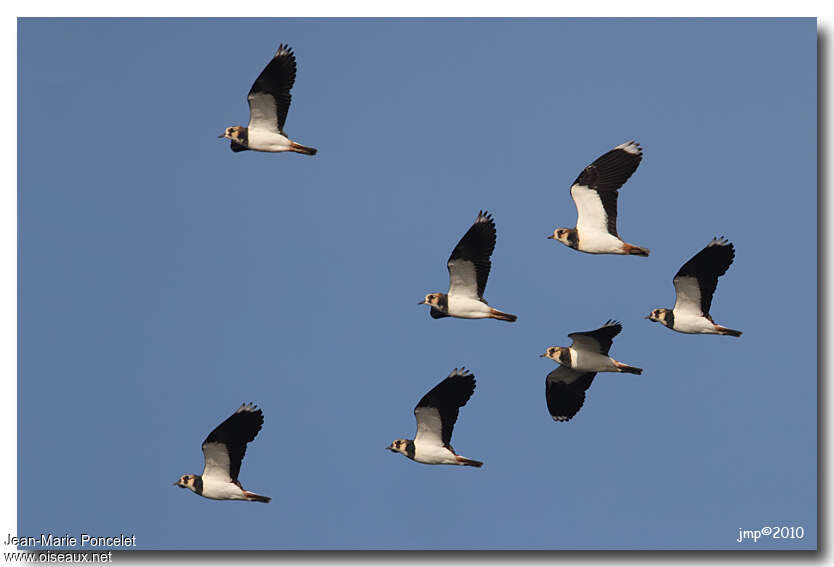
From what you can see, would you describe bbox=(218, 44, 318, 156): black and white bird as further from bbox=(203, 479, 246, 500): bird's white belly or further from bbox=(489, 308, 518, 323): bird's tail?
bbox=(203, 479, 246, 500): bird's white belly

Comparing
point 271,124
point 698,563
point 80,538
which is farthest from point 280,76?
point 698,563

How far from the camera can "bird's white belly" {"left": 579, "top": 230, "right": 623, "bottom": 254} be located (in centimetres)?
2173

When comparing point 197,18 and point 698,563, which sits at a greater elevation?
point 197,18

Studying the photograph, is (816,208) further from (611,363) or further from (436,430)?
(436,430)

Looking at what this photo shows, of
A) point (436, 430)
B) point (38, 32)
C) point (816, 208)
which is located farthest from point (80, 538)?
point (816, 208)

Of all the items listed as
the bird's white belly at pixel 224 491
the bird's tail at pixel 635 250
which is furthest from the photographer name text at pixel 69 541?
the bird's tail at pixel 635 250

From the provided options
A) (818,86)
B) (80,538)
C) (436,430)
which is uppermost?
(818,86)

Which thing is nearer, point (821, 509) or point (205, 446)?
point (821, 509)

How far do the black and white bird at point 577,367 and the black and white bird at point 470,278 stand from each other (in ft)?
2.91

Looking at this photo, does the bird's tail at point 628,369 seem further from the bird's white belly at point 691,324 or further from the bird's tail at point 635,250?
the bird's tail at point 635,250

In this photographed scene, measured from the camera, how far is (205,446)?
2142 cm

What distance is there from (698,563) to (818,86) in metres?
5.96

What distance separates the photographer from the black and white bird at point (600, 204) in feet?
70.9

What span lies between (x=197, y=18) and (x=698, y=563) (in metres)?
9.02
